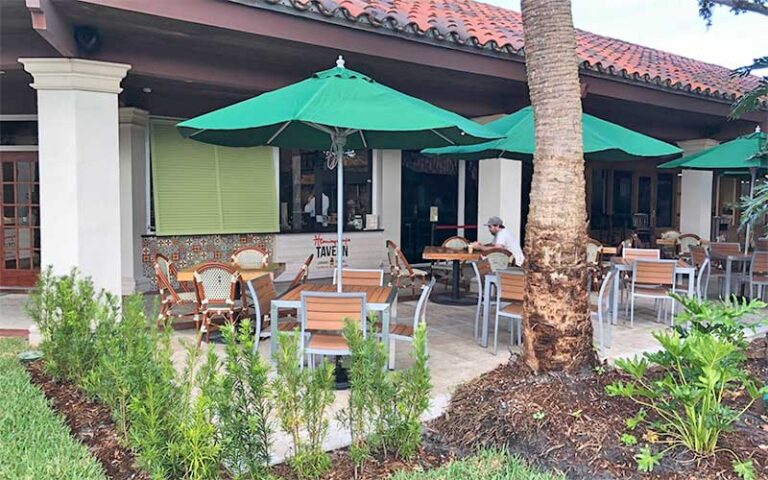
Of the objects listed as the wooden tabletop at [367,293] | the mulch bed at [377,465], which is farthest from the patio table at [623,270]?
the mulch bed at [377,465]

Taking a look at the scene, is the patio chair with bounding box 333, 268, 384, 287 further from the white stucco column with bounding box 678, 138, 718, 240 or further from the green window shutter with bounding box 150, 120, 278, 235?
the white stucco column with bounding box 678, 138, 718, 240

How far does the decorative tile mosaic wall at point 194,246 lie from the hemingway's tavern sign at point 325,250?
2.85 feet

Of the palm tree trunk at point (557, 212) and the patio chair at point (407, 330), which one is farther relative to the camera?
the patio chair at point (407, 330)

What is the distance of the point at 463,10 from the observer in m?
10.1

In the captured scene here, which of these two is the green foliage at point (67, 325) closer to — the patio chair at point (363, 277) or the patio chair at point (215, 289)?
the patio chair at point (215, 289)

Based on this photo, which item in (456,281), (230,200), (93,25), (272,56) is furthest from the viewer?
(230,200)

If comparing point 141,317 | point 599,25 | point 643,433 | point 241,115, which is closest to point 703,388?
point 643,433

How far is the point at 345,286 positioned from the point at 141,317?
7.65 feet

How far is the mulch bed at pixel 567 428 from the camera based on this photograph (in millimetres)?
2918

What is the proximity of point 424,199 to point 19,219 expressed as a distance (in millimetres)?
7458

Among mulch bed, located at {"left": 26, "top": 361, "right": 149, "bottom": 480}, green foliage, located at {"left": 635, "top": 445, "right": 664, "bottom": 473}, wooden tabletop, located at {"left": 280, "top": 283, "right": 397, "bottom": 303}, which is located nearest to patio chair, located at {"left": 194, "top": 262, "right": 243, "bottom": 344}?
wooden tabletop, located at {"left": 280, "top": 283, "right": 397, "bottom": 303}

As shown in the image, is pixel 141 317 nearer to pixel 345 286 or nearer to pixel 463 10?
pixel 345 286

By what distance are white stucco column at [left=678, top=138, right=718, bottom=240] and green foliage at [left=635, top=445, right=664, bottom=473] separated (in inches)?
414

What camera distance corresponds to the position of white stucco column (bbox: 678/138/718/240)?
12.0 m
